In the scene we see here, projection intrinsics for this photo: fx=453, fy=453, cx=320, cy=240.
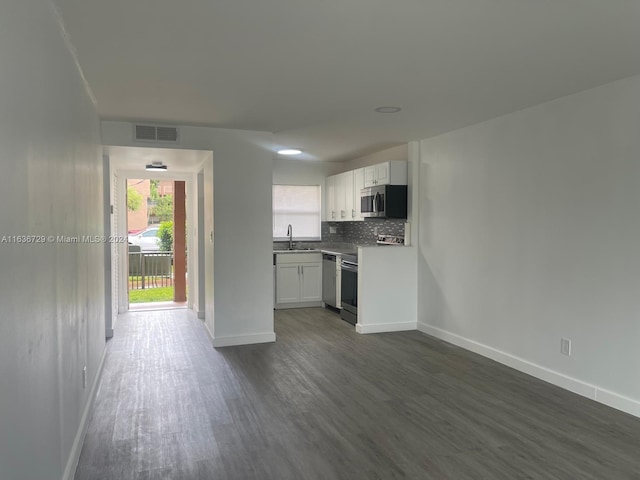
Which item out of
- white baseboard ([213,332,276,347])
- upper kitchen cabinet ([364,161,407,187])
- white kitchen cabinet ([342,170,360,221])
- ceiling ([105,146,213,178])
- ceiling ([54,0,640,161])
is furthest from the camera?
white kitchen cabinet ([342,170,360,221])

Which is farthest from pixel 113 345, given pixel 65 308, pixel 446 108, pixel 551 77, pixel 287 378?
pixel 551 77

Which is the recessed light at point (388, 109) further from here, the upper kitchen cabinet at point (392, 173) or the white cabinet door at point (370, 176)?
the white cabinet door at point (370, 176)

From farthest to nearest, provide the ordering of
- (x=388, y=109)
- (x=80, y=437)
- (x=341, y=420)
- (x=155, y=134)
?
1. (x=155, y=134)
2. (x=388, y=109)
3. (x=341, y=420)
4. (x=80, y=437)

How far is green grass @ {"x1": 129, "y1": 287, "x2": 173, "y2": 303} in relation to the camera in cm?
773

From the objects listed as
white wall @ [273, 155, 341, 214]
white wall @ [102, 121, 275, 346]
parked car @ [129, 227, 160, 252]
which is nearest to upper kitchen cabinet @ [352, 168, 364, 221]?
white wall @ [273, 155, 341, 214]

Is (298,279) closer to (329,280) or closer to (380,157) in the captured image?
(329,280)

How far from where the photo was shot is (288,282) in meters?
7.20

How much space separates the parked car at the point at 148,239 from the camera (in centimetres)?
784

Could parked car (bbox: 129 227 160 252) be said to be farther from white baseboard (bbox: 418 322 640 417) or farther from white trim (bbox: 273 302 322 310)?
white baseboard (bbox: 418 322 640 417)

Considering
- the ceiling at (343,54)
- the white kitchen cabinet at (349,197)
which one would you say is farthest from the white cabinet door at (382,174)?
the ceiling at (343,54)

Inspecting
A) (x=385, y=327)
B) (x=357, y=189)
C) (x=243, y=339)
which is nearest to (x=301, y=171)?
(x=357, y=189)

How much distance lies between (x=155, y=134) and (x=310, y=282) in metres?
3.48

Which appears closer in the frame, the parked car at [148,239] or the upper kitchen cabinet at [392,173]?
the upper kitchen cabinet at [392,173]

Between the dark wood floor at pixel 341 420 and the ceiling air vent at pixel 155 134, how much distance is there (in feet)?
7.48
